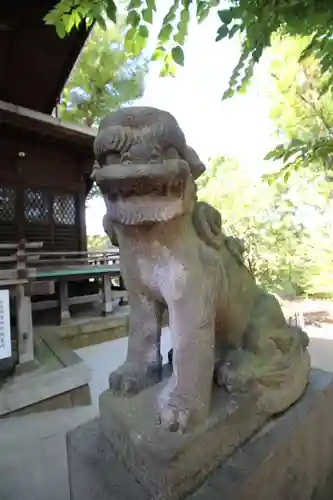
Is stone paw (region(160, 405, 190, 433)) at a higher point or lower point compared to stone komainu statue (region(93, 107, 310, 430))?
lower

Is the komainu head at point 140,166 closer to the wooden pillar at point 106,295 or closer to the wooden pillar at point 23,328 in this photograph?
the wooden pillar at point 23,328

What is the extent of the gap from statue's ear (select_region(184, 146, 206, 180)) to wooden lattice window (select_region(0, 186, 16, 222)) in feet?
14.9

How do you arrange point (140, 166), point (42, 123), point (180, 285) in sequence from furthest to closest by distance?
point (42, 123), point (180, 285), point (140, 166)

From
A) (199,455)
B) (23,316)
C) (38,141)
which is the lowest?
(23,316)

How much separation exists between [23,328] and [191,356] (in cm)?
276

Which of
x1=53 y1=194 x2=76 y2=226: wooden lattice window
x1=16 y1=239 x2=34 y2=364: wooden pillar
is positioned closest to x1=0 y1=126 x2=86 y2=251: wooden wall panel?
x1=53 y1=194 x2=76 y2=226: wooden lattice window

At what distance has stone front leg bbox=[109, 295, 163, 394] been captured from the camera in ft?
3.43

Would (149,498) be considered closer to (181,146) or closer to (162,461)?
(162,461)

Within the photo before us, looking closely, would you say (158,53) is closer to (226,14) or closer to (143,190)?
(226,14)

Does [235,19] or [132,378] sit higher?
[235,19]

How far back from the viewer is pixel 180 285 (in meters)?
0.89

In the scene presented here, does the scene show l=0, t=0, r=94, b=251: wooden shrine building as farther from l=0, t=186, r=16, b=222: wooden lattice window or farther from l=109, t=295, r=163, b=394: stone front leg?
l=109, t=295, r=163, b=394: stone front leg

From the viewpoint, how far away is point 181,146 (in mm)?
864

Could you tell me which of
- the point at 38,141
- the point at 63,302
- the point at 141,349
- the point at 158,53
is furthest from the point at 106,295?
the point at 141,349
